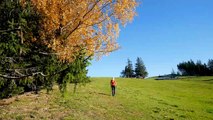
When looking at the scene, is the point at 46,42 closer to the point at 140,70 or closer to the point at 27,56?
the point at 27,56

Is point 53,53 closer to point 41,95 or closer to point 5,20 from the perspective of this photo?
point 5,20

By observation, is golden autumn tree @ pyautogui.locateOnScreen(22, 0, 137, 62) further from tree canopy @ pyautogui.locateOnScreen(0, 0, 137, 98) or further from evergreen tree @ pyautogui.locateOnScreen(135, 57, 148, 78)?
evergreen tree @ pyautogui.locateOnScreen(135, 57, 148, 78)

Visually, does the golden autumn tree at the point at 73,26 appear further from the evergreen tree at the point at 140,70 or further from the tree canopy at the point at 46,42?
the evergreen tree at the point at 140,70

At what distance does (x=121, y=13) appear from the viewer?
17797mm

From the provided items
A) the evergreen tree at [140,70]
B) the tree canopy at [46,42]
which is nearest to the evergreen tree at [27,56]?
the tree canopy at [46,42]

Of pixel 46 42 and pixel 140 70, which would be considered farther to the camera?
pixel 140 70

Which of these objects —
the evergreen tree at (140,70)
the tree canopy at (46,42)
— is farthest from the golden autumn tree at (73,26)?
the evergreen tree at (140,70)

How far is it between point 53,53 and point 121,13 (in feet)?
17.4

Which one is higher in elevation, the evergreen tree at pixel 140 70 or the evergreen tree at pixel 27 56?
the evergreen tree at pixel 140 70

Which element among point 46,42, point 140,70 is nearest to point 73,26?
point 46,42

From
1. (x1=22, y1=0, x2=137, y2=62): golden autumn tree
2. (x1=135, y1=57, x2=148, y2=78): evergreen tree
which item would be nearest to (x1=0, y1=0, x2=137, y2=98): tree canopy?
(x1=22, y1=0, x2=137, y2=62): golden autumn tree

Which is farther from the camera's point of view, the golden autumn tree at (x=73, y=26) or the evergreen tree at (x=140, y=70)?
the evergreen tree at (x=140, y=70)

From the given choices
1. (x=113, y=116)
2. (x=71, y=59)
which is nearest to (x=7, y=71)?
(x=71, y=59)

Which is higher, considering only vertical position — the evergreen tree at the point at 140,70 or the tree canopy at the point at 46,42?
the evergreen tree at the point at 140,70
